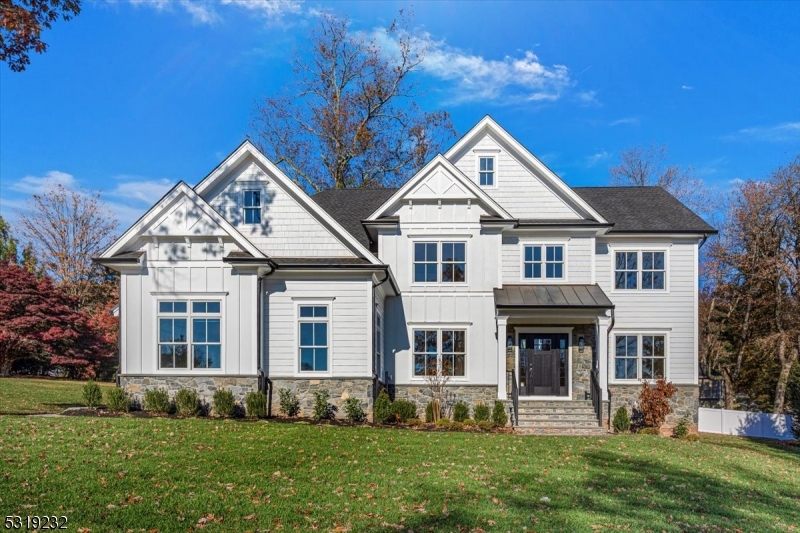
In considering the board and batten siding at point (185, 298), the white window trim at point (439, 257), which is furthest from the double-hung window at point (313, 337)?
the white window trim at point (439, 257)

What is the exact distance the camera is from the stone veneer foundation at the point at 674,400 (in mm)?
19281

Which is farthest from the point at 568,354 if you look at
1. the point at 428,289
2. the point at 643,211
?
the point at 643,211

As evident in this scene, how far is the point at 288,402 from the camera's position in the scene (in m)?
16.1

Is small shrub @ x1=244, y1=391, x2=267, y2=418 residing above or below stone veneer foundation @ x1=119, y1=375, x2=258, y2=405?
below

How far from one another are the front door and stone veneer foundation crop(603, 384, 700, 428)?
1.61 metres

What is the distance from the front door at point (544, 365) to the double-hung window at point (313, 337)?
6298mm

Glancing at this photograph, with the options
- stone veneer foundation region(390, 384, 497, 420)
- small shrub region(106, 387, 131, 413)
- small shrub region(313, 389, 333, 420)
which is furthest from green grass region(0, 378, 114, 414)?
stone veneer foundation region(390, 384, 497, 420)

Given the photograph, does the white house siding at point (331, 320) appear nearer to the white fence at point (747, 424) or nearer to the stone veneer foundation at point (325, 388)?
the stone veneer foundation at point (325, 388)

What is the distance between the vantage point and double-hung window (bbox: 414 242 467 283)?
1906 centimetres

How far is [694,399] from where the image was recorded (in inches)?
765

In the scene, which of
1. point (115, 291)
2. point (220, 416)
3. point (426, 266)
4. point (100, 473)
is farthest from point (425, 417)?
point (115, 291)

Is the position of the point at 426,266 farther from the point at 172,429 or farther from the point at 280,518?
the point at 280,518

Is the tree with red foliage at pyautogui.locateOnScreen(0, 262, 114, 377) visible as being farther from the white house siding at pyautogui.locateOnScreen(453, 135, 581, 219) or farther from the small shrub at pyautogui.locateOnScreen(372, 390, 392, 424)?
the white house siding at pyautogui.locateOnScreen(453, 135, 581, 219)

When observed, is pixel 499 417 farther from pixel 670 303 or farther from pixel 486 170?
pixel 486 170
